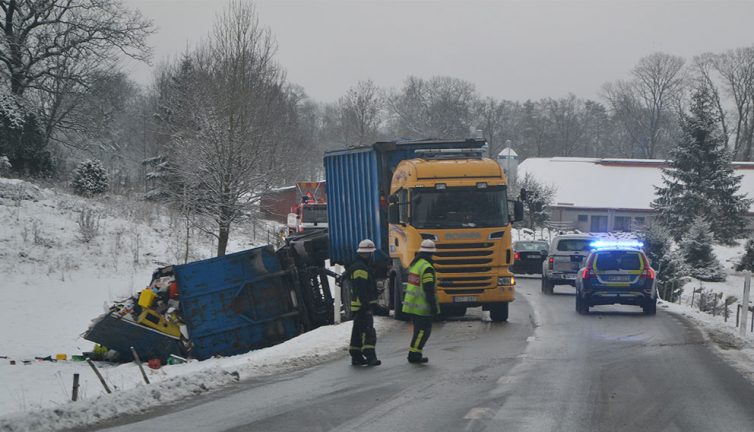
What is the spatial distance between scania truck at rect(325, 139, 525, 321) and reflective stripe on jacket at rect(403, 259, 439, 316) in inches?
203

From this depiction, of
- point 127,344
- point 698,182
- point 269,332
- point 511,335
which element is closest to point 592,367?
point 511,335

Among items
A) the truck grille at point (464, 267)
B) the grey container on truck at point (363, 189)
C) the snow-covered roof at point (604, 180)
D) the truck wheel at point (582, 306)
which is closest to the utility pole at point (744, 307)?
the truck wheel at point (582, 306)

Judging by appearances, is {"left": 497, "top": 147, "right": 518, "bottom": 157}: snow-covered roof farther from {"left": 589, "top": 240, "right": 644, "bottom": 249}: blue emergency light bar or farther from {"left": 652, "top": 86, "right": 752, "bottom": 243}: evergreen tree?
{"left": 589, "top": 240, "right": 644, "bottom": 249}: blue emergency light bar

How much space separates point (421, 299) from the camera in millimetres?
13047

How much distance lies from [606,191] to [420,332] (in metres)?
66.4

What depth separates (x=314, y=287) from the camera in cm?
2055

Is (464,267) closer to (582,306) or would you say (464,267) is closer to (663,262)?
(582,306)

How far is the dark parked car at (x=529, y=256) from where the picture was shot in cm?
3906

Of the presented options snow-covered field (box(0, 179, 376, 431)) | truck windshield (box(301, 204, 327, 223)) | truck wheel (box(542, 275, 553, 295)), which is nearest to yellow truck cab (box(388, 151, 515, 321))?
snow-covered field (box(0, 179, 376, 431))

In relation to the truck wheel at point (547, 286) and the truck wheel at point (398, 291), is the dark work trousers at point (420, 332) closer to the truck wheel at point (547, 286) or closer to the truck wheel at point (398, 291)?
the truck wheel at point (398, 291)

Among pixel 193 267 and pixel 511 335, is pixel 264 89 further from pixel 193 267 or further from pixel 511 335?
pixel 511 335

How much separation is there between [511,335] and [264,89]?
1722cm

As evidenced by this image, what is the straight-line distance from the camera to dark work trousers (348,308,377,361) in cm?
1301

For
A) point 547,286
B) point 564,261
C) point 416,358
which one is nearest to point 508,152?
point 547,286
